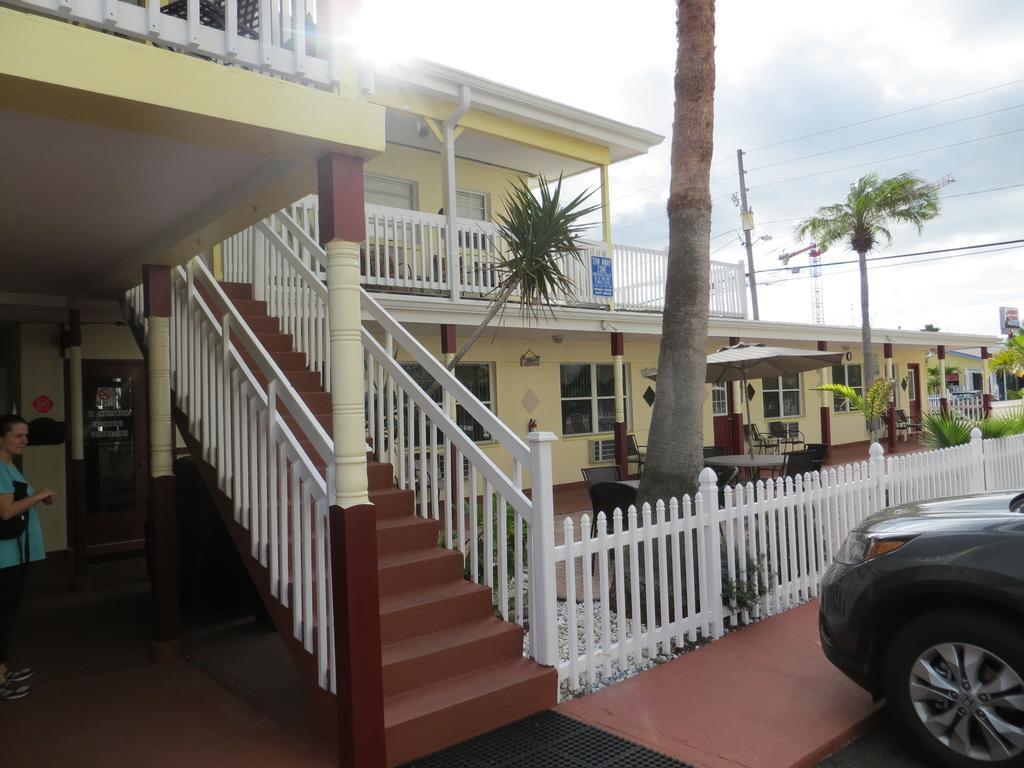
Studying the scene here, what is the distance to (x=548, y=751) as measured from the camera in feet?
11.8

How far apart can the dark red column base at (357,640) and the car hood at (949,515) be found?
8.54ft

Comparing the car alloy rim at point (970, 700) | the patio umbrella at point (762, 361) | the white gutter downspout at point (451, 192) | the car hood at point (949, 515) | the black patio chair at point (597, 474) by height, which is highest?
the white gutter downspout at point (451, 192)

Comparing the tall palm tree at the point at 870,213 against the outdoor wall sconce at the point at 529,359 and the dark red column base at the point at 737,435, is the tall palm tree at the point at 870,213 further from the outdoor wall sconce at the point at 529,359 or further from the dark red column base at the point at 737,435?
the outdoor wall sconce at the point at 529,359

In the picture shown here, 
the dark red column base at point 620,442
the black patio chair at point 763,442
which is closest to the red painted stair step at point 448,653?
the dark red column base at point 620,442

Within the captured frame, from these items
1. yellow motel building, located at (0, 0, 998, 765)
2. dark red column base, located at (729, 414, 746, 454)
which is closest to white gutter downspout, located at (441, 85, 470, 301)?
yellow motel building, located at (0, 0, 998, 765)

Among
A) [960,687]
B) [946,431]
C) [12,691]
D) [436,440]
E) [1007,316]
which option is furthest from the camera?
[1007,316]

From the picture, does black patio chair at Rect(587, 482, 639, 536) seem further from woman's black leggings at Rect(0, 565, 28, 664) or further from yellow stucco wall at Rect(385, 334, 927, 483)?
yellow stucco wall at Rect(385, 334, 927, 483)

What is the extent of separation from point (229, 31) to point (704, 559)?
439 cm

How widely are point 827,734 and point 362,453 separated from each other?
2.72m

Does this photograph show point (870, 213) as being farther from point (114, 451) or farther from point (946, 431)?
point (114, 451)

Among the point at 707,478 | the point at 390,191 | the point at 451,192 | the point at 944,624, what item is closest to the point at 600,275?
the point at 451,192

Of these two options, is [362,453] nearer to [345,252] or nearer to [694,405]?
[345,252]

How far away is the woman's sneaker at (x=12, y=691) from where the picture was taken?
443cm

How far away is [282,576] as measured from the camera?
424 centimetres
